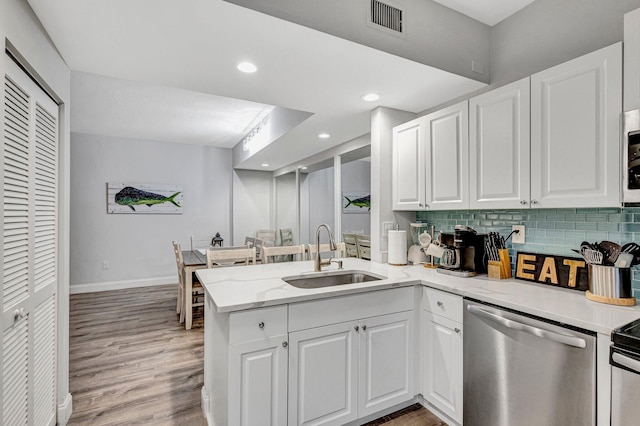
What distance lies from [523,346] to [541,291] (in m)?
0.43

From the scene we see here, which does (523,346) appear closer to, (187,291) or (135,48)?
(135,48)

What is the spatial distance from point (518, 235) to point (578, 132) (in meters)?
0.77

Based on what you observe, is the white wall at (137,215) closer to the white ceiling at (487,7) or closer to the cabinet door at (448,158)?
the cabinet door at (448,158)

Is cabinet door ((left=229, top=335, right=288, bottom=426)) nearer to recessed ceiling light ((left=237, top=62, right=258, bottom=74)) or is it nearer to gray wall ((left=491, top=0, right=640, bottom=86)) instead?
recessed ceiling light ((left=237, top=62, right=258, bottom=74))

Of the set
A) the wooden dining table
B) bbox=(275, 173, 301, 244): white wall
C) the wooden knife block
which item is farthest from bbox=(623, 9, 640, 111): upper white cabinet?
bbox=(275, 173, 301, 244): white wall

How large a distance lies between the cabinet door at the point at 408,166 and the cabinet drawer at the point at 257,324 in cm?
146

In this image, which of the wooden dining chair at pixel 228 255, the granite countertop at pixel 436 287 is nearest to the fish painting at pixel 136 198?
the wooden dining chair at pixel 228 255

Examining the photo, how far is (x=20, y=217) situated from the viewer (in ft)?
4.88

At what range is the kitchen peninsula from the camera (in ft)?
4.98

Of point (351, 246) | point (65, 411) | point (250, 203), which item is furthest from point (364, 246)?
point (250, 203)

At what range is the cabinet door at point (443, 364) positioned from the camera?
182cm

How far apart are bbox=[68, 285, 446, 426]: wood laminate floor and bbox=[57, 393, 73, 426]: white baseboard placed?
50 millimetres

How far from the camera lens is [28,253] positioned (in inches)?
61.8

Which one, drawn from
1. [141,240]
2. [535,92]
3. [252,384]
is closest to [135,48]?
[252,384]
